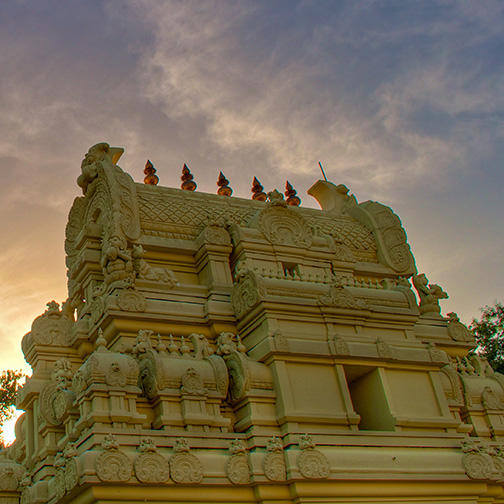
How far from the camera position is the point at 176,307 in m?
17.4

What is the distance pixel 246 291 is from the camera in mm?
17234

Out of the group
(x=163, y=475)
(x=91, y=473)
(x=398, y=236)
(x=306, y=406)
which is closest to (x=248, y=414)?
(x=306, y=406)

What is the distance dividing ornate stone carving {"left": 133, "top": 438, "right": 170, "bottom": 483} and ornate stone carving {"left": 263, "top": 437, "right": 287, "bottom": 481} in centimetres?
219

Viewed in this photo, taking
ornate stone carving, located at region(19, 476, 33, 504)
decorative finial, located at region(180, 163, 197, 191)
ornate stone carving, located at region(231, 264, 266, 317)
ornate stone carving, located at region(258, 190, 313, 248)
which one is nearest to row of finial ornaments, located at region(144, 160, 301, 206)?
decorative finial, located at region(180, 163, 197, 191)

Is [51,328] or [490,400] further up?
[51,328]

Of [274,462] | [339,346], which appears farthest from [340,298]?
[274,462]

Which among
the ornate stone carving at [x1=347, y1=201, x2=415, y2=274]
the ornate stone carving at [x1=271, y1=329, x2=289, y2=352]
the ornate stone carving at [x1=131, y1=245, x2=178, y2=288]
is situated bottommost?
the ornate stone carving at [x1=271, y1=329, x2=289, y2=352]

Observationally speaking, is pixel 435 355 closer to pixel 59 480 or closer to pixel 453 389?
pixel 453 389

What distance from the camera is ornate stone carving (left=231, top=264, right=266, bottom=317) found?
55.0 feet

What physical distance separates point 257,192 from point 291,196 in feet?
5.14

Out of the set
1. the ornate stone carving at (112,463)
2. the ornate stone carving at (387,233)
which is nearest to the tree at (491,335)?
the ornate stone carving at (387,233)

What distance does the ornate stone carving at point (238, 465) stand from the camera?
13.1 meters

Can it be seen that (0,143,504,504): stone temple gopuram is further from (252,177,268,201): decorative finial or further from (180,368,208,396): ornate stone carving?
(252,177,268,201): decorative finial

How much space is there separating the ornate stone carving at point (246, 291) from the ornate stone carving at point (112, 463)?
5.67 meters
